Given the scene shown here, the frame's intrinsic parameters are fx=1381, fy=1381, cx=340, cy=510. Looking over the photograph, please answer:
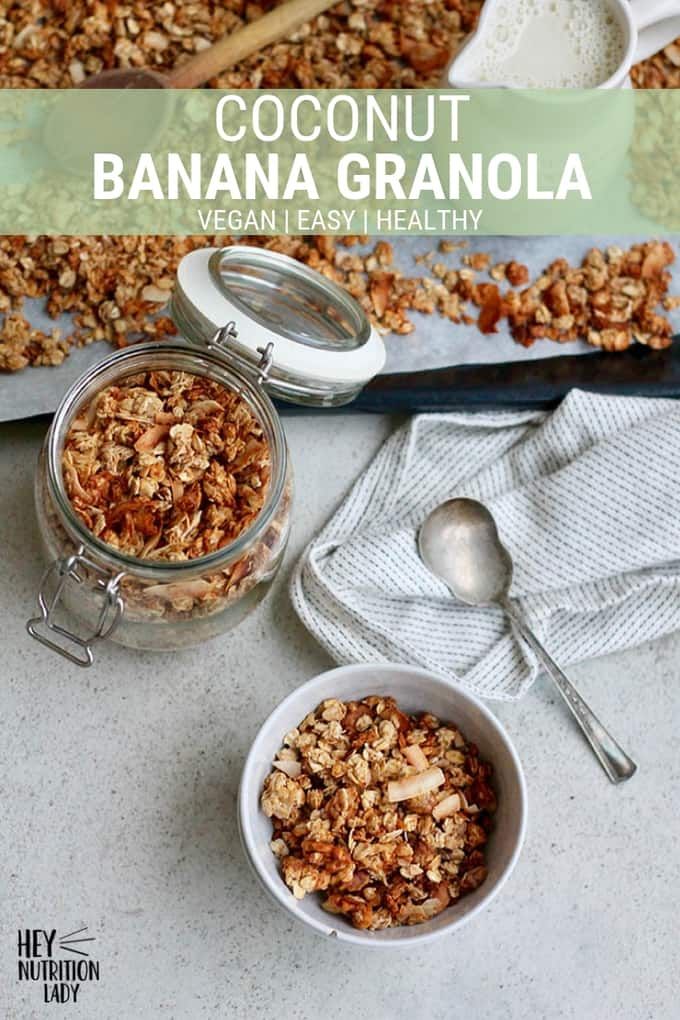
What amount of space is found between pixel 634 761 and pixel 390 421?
1.17 ft

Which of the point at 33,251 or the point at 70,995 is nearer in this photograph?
the point at 70,995

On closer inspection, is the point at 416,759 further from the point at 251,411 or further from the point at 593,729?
the point at 251,411

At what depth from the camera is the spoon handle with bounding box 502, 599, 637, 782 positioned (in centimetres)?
112

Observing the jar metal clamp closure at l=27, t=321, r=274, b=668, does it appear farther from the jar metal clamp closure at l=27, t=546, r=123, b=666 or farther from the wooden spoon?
the wooden spoon

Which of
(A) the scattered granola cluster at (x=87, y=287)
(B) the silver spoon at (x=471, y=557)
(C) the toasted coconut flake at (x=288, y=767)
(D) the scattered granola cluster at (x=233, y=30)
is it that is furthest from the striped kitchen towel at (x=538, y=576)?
(D) the scattered granola cluster at (x=233, y=30)

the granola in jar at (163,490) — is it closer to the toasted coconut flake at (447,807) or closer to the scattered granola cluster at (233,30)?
the toasted coconut flake at (447,807)

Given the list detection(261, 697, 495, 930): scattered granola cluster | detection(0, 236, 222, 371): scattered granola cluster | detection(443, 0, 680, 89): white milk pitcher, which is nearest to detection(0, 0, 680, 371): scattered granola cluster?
detection(0, 236, 222, 371): scattered granola cluster

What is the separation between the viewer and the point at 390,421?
4.00 feet

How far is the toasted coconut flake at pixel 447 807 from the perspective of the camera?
104 centimetres

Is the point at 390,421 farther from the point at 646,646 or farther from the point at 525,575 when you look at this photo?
the point at 646,646

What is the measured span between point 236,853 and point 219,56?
2.30ft

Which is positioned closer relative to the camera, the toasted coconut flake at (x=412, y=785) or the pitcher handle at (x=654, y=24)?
the toasted coconut flake at (x=412, y=785)

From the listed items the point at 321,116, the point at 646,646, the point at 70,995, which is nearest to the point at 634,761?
the point at 646,646

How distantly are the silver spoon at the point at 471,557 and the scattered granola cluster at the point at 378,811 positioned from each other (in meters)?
0.12
